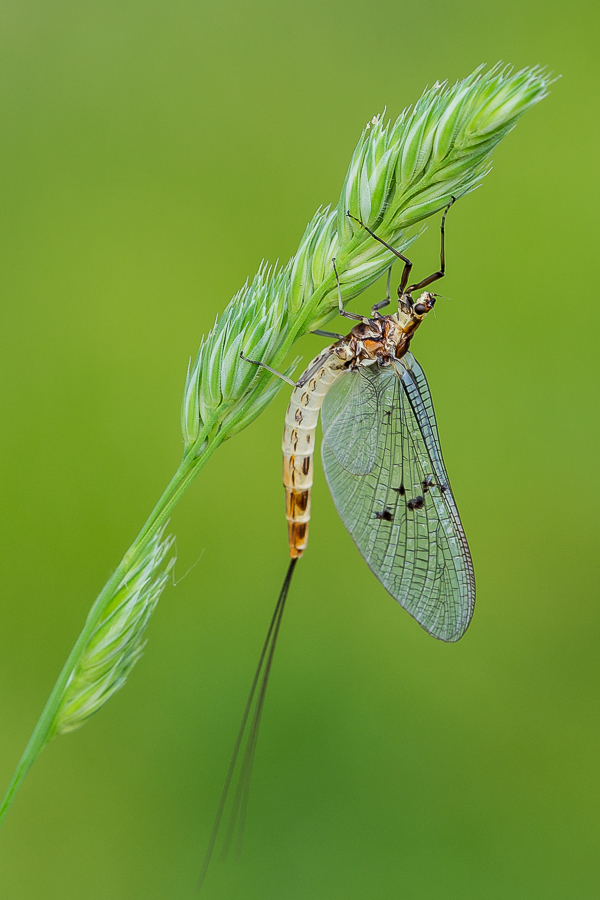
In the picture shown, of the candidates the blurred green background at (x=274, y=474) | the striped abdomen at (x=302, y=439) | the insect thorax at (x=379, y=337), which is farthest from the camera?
the blurred green background at (x=274, y=474)

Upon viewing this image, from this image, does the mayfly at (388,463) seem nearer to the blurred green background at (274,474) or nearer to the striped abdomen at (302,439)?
the striped abdomen at (302,439)

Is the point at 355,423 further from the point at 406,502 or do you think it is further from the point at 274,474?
the point at 274,474

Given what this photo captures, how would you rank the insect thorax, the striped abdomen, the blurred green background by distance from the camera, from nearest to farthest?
the striped abdomen < the insect thorax < the blurred green background

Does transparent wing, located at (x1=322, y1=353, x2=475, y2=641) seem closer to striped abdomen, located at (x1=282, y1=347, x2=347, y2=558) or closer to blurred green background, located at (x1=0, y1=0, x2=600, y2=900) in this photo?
striped abdomen, located at (x1=282, y1=347, x2=347, y2=558)

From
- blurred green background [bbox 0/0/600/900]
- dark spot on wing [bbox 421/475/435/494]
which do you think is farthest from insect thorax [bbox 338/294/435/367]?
blurred green background [bbox 0/0/600/900]

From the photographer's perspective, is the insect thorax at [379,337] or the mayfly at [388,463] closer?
the mayfly at [388,463]

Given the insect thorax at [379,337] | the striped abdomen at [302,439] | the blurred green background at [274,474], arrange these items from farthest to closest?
the blurred green background at [274,474]
the insect thorax at [379,337]
the striped abdomen at [302,439]

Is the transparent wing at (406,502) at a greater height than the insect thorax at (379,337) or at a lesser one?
lesser

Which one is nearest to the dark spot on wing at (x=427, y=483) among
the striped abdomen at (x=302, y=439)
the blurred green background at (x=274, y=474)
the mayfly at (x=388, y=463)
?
the mayfly at (x=388, y=463)
